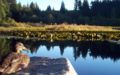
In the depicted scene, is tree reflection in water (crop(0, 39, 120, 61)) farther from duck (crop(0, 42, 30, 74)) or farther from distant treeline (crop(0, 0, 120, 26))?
distant treeline (crop(0, 0, 120, 26))

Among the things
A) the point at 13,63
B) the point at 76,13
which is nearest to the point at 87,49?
the point at 13,63

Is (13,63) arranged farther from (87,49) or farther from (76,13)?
(76,13)

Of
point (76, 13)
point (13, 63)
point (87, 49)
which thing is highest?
point (13, 63)

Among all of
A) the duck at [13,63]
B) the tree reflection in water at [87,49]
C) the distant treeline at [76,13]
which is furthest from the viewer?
the distant treeline at [76,13]

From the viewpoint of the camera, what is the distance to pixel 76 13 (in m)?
82.2

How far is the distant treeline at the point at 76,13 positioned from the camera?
70.9 meters

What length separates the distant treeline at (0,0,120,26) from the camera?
2790 inches

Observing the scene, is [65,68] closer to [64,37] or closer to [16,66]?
[16,66]

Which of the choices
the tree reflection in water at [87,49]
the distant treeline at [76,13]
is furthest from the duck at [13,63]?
the distant treeline at [76,13]

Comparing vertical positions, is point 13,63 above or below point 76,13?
above

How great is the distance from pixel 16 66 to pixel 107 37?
1215 inches

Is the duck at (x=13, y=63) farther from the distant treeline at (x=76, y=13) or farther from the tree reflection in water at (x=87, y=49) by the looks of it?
the distant treeline at (x=76, y=13)

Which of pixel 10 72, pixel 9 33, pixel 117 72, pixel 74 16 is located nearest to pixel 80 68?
pixel 117 72

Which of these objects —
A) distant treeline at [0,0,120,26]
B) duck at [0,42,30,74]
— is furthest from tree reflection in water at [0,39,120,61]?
distant treeline at [0,0,120,26]
